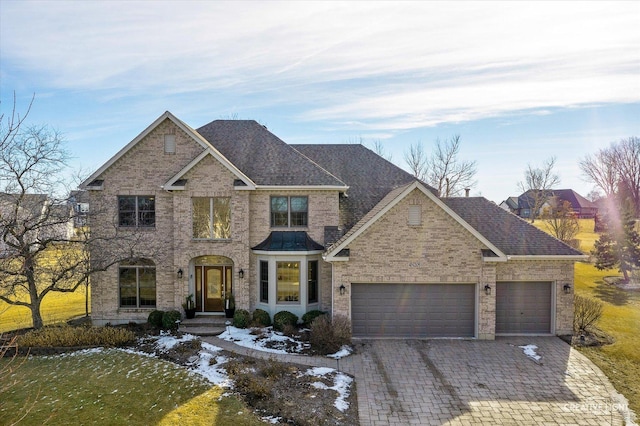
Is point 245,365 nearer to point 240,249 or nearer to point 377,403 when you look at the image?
point 377,403

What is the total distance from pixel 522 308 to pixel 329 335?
8461mm

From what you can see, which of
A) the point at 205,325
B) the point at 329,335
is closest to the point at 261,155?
the point at 205,325

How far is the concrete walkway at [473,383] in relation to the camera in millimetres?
9883

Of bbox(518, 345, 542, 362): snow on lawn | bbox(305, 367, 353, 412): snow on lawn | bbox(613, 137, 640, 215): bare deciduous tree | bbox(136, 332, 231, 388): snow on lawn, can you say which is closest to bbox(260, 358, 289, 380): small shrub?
bbox(305, 367, 353, 412): snow on lawn

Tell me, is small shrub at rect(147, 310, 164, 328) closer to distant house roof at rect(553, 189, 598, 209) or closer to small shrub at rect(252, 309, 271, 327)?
Answer: small shrub at rect(252, 309, 271, 327)

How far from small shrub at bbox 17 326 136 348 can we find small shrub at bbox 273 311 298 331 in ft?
18.9

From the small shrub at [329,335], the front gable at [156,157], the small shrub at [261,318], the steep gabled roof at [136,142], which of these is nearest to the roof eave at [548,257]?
the small shrub at [329,335]

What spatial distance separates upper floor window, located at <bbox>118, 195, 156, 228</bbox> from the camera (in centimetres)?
1794

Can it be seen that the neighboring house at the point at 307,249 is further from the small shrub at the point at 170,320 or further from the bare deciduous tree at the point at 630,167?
the bare deciduous tree at the point at 630,167

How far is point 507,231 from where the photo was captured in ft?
57.0

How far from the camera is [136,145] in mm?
17734

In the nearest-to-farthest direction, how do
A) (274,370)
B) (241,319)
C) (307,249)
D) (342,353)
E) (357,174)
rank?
(274,370)
(342,353)
(241,319)
(307,249)
(357,174)

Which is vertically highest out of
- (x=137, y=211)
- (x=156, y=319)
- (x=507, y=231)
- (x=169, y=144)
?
(x=169, y=144)

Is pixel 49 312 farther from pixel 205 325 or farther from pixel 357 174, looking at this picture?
pixel 357 174
